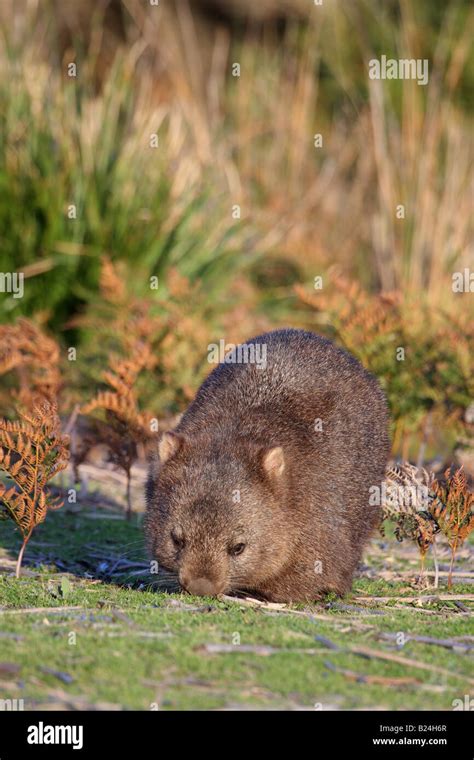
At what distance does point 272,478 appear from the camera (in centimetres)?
555

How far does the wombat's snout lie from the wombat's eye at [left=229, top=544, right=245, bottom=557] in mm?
163

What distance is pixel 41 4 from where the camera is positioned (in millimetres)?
15352

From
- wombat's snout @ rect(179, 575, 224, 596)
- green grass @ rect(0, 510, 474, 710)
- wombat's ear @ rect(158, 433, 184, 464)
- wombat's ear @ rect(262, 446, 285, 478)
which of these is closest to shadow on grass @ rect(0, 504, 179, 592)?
green grass @ rect(0, 510, 474, 710)

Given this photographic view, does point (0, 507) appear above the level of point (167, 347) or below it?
below

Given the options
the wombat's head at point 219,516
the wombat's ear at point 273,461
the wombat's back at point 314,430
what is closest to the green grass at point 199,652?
the wombat's head at point 219,516

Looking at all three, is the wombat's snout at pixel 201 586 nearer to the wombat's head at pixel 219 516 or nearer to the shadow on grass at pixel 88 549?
the wombat's head at pixel 219 516

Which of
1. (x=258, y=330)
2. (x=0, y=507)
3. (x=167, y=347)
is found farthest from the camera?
(x=258, y=330)

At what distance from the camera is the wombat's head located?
536cm

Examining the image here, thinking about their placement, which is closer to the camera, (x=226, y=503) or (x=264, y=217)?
(x=226, y=503)

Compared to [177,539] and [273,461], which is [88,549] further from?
[273,461]

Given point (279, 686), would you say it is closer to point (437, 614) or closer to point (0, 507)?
point (437, 614)

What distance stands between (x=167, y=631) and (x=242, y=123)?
9.76m

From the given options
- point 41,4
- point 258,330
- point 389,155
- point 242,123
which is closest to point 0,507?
point 258,330


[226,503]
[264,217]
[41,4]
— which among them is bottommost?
[226,503]
